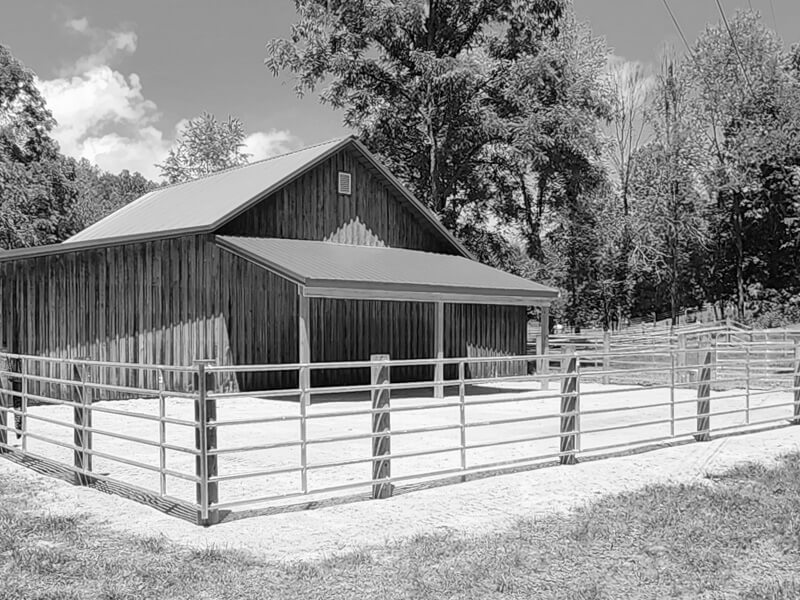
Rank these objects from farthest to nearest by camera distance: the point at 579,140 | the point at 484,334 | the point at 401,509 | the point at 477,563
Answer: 1. the point at 579,140
2. the point at 484,334
3. the point at 401,509
4. the point at 477,563

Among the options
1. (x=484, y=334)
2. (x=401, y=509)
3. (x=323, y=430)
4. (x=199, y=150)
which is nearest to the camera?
(x=401, y=509)

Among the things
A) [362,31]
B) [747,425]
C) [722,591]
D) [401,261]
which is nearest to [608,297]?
[362,31]

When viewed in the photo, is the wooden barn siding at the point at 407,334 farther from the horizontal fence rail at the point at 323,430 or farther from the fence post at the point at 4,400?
the fence post at the point at 4,400

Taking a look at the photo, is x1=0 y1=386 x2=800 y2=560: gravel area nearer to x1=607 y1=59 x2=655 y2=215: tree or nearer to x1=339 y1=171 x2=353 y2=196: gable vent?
x1=339 y1=171 x2=353 y2=196: gable vent

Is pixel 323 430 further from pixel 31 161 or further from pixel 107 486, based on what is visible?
pixel 31 161

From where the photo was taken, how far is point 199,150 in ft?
173

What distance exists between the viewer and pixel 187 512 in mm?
6383

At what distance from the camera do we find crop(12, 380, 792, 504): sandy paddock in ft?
26.1

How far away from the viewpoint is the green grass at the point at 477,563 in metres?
4.54

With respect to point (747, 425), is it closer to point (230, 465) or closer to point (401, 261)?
point (230, 465)

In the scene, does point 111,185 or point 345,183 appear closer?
point 345,183

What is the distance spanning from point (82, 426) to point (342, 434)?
156 inches

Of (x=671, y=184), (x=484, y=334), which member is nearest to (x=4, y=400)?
(x=484, y=334)

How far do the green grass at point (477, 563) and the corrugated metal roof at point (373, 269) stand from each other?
30.6ft
